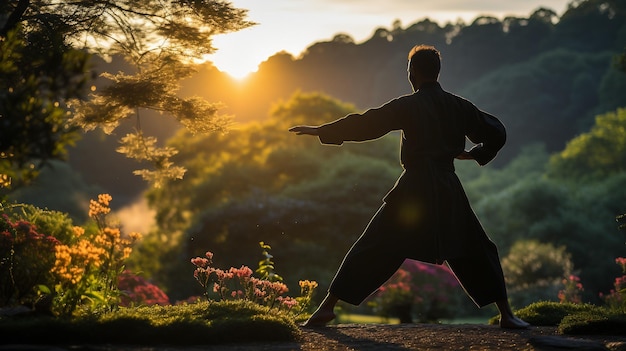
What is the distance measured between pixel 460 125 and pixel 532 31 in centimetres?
7504

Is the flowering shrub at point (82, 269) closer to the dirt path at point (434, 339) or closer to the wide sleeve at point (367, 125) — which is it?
the dirt path at point (434, 339)

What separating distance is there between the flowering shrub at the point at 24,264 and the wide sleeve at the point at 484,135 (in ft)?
13.4

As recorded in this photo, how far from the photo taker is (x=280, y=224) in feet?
71.7

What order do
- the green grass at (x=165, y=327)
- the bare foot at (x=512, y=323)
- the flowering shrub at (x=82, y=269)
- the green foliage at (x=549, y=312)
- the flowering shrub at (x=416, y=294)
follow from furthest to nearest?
1. the flowering shrub at (x=416, y=294)
2. the green foliage at (x=549, y=312)
3. the bare foot at (x=512, y=323)
4. the flowering shrub at (x=82, y=269)
5. the green grass at (x=165, y=327)

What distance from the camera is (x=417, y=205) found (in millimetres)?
7367

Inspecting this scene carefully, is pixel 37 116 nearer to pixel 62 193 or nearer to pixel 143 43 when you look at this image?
pixel 143 43

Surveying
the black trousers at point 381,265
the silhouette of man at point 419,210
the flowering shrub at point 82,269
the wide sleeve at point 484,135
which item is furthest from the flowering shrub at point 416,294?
the flowering shrub at point 82,269

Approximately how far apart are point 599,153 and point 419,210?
40994 mm

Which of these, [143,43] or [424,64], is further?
[143,43]

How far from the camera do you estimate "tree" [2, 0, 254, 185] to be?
8.31m

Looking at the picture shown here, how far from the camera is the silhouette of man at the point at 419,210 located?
733 cm

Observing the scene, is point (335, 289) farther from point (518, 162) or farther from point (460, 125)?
point (518, 162)

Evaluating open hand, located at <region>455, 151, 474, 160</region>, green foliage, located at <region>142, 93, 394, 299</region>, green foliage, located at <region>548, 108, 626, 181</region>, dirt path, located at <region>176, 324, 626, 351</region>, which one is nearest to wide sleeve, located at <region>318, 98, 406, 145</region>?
open hand, located at <region>455, 151, 474, 160</region>

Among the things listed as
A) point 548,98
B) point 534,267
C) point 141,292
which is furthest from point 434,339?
point 548,98
